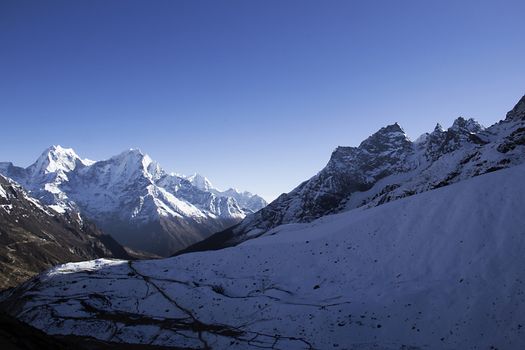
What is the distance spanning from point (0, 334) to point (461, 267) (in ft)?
101

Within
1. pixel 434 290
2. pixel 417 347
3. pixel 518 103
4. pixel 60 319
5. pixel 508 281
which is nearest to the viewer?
pixel 417 347

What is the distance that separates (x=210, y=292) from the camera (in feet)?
133

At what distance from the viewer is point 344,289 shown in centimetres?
3753

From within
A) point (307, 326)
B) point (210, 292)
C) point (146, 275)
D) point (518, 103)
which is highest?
point (518, 103)

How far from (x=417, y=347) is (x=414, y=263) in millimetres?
10997

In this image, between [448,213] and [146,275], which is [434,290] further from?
[146,275]

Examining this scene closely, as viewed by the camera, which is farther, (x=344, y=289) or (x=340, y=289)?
(x=340, y=289)

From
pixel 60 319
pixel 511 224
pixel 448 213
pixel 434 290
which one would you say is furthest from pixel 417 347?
pixel 60 319

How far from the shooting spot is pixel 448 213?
41.8 m

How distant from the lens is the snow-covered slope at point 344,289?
29547mm

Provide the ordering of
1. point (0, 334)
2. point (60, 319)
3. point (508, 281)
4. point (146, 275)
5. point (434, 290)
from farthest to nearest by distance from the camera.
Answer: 1. point (146, 275)
2. point (60, 319)
3. point (434, 290)
4. point (508, 281)
5. point (0, 334)

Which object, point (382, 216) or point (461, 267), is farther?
point (382, 216)

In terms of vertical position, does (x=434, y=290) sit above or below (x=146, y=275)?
below

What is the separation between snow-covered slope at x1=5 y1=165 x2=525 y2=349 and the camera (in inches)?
1163
